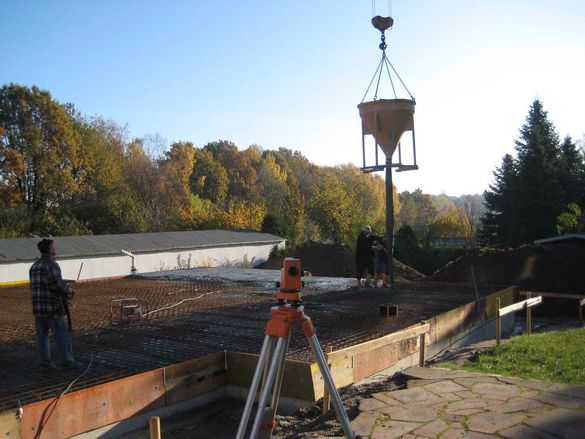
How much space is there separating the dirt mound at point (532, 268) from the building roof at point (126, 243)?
11128 millimetres

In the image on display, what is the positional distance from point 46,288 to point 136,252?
645 inches

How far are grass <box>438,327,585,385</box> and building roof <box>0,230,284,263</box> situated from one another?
16002mm

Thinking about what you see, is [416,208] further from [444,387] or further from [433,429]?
[433,429]

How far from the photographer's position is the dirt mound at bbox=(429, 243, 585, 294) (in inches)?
654

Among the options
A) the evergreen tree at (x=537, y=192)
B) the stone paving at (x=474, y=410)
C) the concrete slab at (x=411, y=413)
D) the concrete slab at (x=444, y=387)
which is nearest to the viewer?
the stone paving at (x=474, y=410)

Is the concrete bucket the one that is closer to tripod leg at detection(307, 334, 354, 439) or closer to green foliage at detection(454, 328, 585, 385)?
green foliage at detection(454, 328, 585, 385)

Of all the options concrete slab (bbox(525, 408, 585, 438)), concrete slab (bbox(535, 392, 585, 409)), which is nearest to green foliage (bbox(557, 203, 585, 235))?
concrete slab (bbox(535, 392, 585, 409))

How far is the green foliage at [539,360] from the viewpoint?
18.7 ft

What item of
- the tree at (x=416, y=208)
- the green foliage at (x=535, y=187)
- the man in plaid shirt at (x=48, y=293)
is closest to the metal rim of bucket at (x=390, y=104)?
the man in plaid shirt at (x=48, y=293)

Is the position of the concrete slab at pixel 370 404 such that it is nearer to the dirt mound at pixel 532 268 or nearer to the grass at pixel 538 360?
the grass at pixel 538 360

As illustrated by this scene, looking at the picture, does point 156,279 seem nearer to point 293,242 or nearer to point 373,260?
point 373,260

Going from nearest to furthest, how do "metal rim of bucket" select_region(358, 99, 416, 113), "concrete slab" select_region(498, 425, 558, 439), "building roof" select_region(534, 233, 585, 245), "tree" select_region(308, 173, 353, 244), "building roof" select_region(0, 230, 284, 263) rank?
1. "concrete slab" select_region(498, 425, 558, 439)
2. "metal rim of bucket" select_region(358, 99, 416, 113)
3. "building roof" select_region(534, 233, 585, 245)
4. "building roof" select_region(0, 230, 284, 263)
5. "tree" select_region(308, 173, 353, 244)

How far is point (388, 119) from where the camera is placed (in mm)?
11305

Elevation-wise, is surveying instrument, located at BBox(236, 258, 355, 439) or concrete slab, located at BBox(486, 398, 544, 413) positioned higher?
surveying instrument, located at BBox(236, 258, 355, 439)
